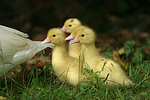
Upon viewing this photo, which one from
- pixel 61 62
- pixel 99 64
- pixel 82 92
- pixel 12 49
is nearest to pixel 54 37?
pixel 61 62

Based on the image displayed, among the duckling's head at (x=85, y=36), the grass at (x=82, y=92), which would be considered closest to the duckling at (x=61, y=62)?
the grass at (x=82, y=92)

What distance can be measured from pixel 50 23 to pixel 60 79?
292cm

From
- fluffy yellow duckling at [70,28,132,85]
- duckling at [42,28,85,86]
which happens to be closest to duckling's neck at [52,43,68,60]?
duckling at [42,28,85,86]

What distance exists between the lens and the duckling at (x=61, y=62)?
11.1 feet

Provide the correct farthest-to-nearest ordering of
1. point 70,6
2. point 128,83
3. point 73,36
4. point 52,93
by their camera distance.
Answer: point 70,6
point 73,36
point 128,83
point 52,93

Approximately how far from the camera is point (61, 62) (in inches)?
139

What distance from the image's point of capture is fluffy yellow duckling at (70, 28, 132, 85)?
318 cm

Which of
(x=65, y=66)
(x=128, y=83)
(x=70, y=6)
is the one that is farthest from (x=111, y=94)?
(x=70, y=6)

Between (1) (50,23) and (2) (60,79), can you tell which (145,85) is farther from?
(1) (50,23)

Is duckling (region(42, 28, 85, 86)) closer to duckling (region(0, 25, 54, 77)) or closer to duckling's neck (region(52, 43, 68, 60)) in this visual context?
duckling's neck (region(52, 43, 68, 60))

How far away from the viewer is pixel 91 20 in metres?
6.29

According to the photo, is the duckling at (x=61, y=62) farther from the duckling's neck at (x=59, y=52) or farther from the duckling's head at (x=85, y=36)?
the duckling's head at (x=85, y=36)

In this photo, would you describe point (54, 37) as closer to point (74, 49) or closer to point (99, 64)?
point (74, 49)

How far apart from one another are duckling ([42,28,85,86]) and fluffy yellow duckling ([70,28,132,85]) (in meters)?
0.25
